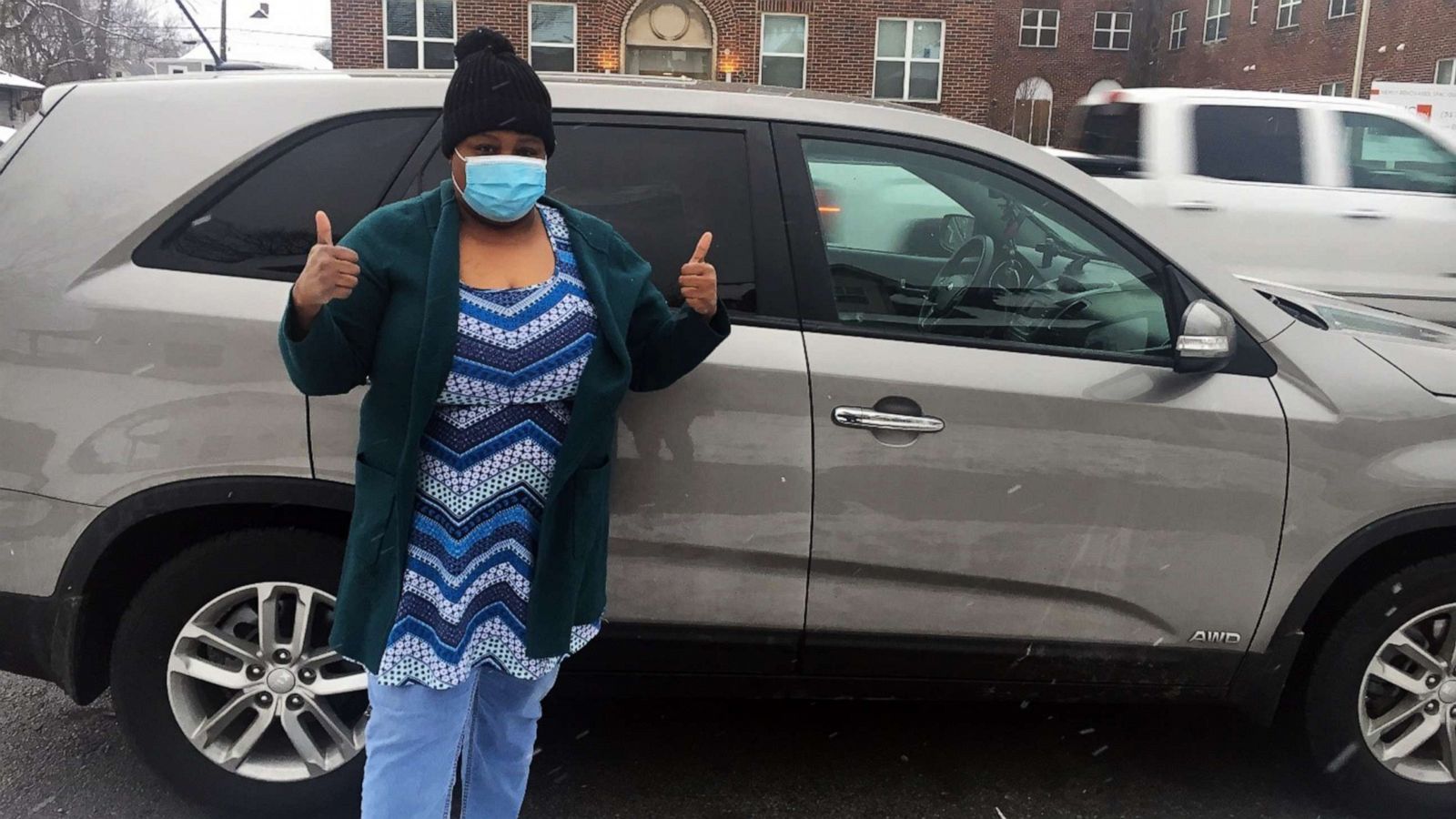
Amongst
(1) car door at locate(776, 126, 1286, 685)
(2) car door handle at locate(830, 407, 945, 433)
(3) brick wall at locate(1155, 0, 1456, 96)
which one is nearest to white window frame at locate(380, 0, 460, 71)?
(1) car door at locate(776, 126, 1286, 685)

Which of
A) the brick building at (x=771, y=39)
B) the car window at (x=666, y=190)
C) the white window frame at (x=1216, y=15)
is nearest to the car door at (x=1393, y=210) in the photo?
the car window at (x=666, y=190)

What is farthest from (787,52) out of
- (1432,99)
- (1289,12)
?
(1289,12)

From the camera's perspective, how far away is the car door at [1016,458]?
260cm

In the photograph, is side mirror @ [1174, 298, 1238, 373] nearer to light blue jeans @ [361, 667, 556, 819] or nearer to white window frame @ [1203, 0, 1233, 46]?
light blue jeans @ [361, 667, 556, 819]

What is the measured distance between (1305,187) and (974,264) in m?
5.64

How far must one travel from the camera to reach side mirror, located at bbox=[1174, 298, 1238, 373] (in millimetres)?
2494

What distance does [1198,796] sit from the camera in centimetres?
308

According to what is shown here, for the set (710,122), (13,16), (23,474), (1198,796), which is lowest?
(1198,796)

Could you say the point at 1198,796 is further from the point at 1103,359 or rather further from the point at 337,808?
the point at 337,808

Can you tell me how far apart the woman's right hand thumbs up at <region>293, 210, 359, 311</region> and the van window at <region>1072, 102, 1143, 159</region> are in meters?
6.88

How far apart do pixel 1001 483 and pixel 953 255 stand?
2.02 feet

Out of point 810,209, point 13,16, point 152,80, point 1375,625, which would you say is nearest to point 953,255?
point 810,209

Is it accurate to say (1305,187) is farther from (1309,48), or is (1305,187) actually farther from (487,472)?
(1309,48)

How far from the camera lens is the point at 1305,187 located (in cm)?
736
